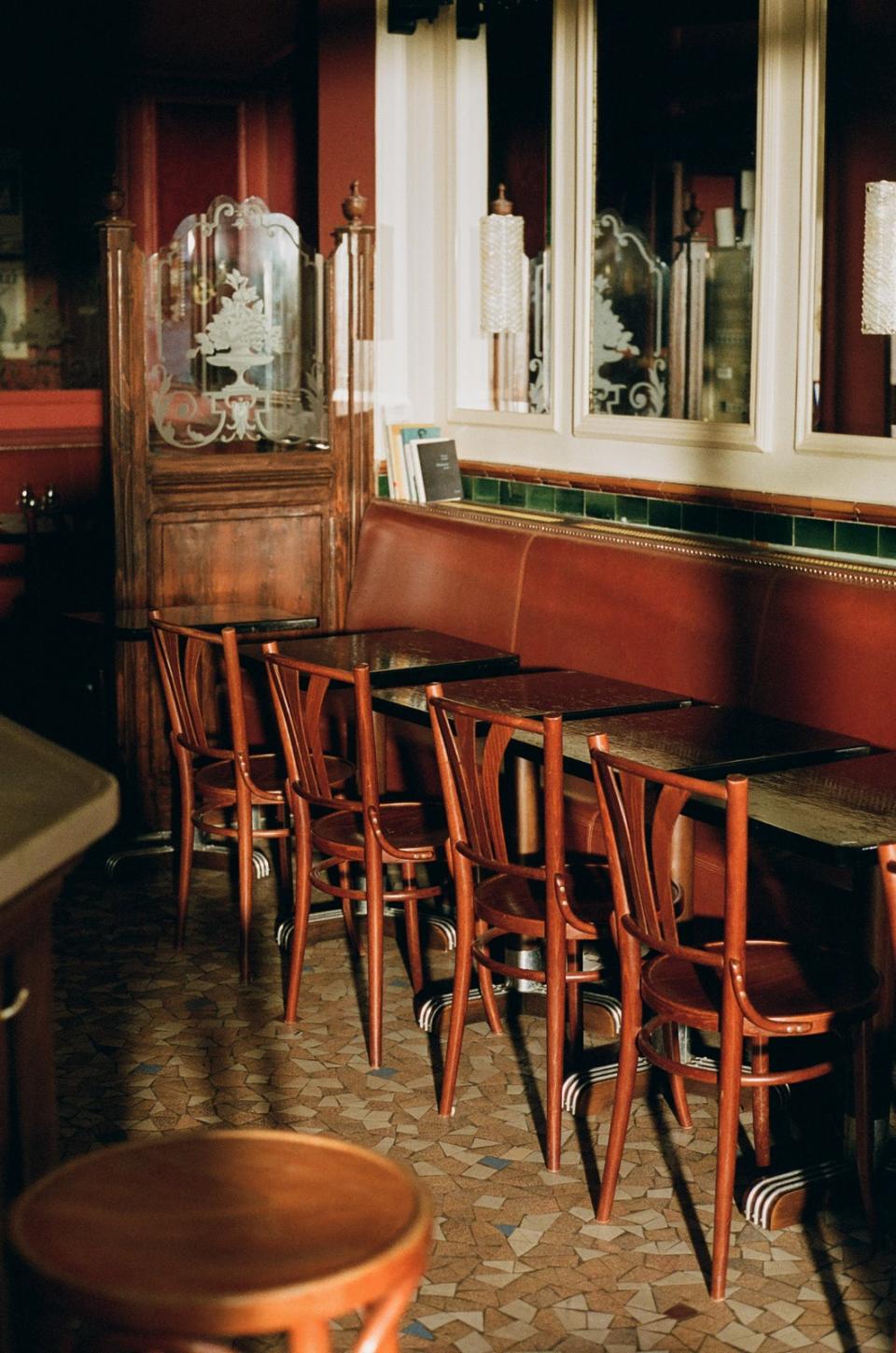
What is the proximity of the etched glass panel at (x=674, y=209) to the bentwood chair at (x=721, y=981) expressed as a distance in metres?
2.27

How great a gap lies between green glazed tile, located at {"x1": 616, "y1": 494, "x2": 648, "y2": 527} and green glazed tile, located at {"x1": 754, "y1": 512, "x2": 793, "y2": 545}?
55cm

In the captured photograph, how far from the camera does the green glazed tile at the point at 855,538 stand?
4418 mm

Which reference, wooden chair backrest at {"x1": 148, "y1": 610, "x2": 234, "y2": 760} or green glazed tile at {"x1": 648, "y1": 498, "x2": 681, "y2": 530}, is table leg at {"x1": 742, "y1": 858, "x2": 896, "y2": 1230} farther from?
green glazed tile at {"x1": 648, "y1": 498, "x2": 681, "y2": 530}

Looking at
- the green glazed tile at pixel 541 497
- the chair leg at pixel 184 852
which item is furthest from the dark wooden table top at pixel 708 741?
the green glazed tile at pixel 541 497

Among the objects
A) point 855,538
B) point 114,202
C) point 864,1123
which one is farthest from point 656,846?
point 114,202

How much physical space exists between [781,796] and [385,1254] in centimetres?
182

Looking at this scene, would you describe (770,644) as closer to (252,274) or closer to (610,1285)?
(610,1285)

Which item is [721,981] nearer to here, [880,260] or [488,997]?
[488,997]

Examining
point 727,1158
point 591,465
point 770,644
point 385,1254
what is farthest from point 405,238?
point 385,1254

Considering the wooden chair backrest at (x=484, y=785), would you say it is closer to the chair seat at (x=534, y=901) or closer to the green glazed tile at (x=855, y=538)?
the chair seat at (x=534, y=901)

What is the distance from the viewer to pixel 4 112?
970 cm

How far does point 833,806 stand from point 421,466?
3.31 metres

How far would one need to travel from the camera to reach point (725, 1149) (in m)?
2.81

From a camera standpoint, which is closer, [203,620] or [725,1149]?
[725,1149]
